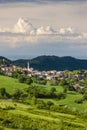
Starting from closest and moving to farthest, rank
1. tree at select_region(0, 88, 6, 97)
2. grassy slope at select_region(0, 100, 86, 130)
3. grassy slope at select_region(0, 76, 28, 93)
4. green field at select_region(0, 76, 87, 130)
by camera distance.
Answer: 1. green field at select_region(0, 76, 87, 130)
2. grassy slope at select_region(0, 100, 86, 130)
3. tree at select_region(0, 88, 6, 97)
4. grassy slope at select_region(0, 76, 28, 93)

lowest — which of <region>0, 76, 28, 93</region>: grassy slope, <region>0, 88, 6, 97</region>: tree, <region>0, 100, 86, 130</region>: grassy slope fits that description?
<region>0, 100, 86, 130</region>: grassy slope

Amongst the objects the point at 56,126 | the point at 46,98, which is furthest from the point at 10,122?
the point at 46,98

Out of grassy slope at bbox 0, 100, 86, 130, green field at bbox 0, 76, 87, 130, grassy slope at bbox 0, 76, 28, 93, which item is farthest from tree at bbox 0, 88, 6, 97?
grassy slope at bbox 0, 100, 86, 130

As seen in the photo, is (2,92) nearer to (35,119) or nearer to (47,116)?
(47,116)

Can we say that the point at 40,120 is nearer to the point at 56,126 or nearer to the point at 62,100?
the point at 56,126

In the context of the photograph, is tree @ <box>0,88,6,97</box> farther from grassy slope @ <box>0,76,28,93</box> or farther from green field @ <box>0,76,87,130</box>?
green field @ <box>0,76,87,130</box>

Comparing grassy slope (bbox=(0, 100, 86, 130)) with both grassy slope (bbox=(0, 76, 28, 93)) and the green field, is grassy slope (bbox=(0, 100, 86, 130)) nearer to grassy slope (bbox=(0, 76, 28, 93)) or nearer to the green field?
the green field

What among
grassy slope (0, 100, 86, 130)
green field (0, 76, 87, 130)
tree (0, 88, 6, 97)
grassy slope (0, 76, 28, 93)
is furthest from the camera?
grassy slope (0, 76, 28, 93)

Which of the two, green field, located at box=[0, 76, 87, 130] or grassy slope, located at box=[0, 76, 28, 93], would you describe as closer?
green field, located at box=[0, 76, 87, 130]

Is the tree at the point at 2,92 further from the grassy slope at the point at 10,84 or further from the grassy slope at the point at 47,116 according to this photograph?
the grassy slope at the point at 47,116

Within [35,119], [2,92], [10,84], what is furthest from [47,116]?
[10,84]

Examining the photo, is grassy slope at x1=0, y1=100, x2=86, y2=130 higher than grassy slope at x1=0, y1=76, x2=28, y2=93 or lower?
lower

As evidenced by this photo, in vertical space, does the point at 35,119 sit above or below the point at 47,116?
above
